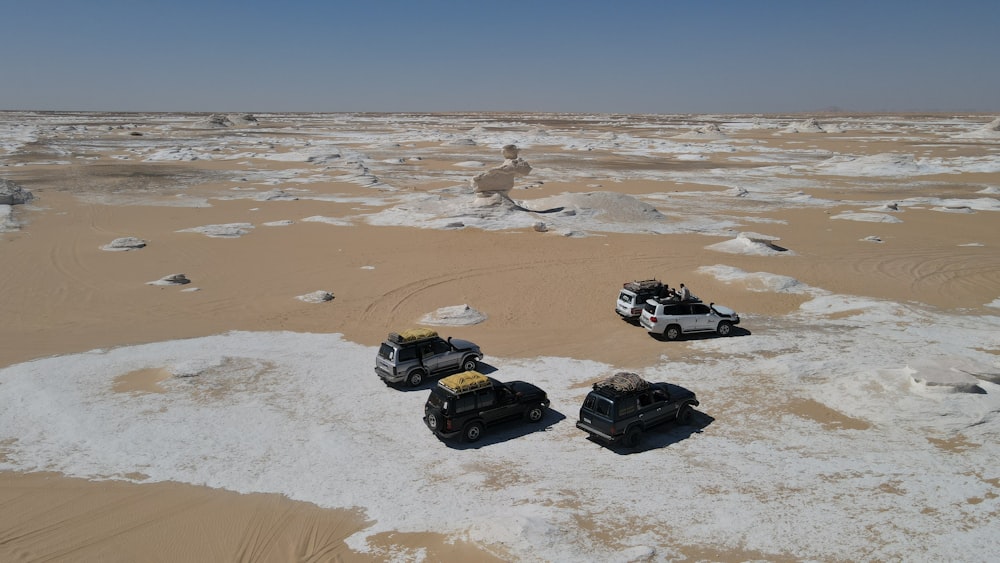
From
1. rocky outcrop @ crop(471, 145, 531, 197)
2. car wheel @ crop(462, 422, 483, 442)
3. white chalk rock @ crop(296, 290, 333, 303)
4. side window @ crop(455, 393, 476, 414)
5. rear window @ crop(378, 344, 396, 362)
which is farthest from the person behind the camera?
rocky outcrop @ crop(471, 145, 531, 197)

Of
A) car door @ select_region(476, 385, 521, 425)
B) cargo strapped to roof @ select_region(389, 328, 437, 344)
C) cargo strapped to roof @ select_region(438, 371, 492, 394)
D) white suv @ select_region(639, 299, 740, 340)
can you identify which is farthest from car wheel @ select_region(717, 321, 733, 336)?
cargo strapped to roof @ select_region(438, 371, 492, 394)

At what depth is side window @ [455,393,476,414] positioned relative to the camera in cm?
1382

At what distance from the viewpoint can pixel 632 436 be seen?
45.0 ft

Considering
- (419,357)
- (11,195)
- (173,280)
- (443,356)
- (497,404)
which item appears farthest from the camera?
(11,195)

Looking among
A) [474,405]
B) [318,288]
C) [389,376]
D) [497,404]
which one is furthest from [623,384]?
[318,288]

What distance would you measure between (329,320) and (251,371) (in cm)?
498

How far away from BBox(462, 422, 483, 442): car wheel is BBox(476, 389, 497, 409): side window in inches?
15.9

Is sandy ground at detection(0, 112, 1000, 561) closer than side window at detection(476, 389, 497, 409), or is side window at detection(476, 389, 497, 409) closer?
sandy ground at detection(0, 112, 1000, 561)

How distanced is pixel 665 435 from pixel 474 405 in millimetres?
4228

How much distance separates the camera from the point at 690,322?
20281mm

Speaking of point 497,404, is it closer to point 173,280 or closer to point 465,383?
point 465,383

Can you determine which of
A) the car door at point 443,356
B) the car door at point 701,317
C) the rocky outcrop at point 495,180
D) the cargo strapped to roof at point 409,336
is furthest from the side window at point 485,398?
the rocky outcrop at point 495,180

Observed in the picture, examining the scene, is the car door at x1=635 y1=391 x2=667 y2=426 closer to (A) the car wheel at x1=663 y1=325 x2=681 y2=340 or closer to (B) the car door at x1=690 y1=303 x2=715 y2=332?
(A) the car wheel at x1=663 y1=325 x2=681 y2=340

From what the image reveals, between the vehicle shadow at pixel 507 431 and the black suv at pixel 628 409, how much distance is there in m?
1.03
